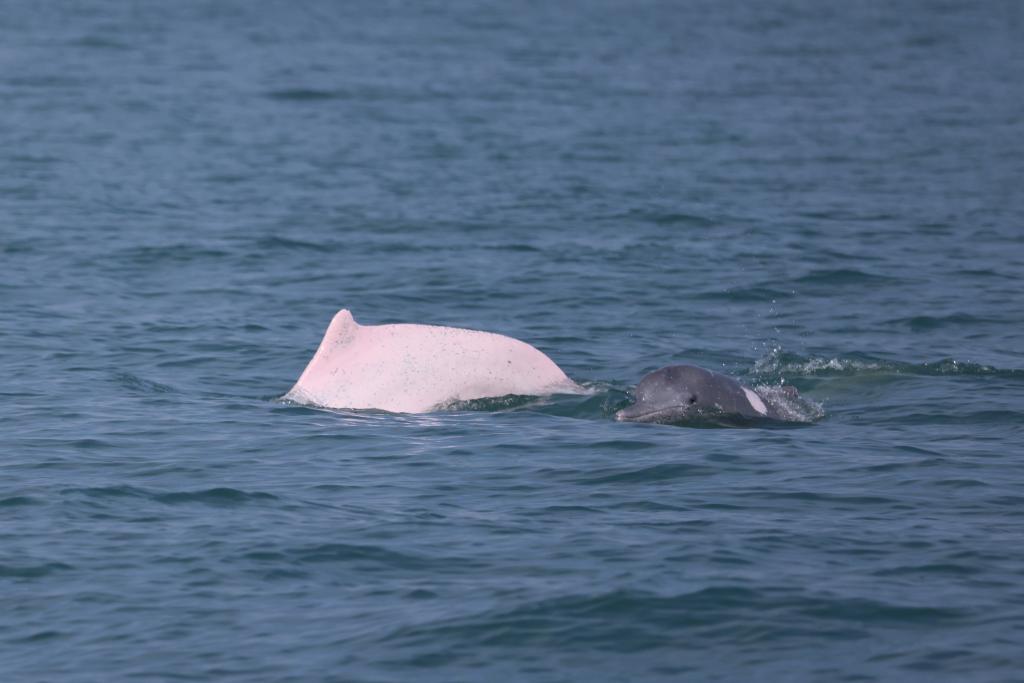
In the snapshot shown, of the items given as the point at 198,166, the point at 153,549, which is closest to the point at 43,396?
the point at 153,549

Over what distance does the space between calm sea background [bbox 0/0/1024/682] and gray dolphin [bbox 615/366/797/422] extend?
0.23 metres

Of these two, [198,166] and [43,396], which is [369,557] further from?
[198,166]

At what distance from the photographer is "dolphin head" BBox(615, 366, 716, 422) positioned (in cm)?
1477

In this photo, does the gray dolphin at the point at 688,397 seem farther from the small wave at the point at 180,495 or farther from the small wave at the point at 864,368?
the small wave at the point at 180,495

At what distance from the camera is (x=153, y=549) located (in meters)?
11.8

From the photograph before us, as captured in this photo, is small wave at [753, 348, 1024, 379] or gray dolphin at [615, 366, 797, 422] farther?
small wave at [753, 348, 1024, 379]

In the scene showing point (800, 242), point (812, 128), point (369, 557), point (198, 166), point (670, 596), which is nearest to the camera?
point (670, 596)

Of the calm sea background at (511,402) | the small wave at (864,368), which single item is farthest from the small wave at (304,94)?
the small wave at (864,368)

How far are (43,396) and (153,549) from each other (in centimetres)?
571

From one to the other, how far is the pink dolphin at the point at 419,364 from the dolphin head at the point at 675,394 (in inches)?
45.2

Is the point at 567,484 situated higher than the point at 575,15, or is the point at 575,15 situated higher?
the point at 575,15

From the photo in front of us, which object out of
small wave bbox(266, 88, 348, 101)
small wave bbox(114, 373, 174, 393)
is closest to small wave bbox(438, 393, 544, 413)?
small wave bbox(114, 373, 174, 393)

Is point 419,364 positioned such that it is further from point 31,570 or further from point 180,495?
point 31,570

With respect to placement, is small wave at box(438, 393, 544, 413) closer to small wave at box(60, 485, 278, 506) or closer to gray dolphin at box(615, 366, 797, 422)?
gray dolphin at box(615, 366, 797, 422)
